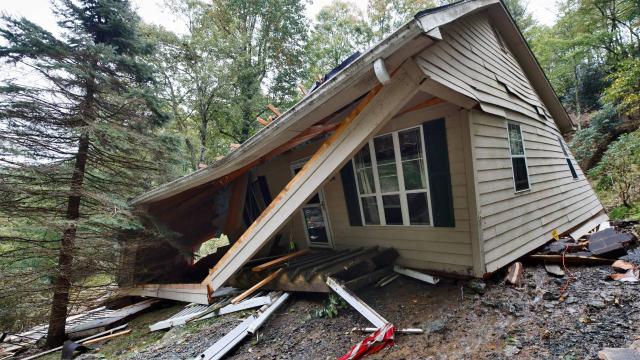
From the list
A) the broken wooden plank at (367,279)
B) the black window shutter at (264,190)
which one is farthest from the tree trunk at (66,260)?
the broken wooden plank at (367,279)

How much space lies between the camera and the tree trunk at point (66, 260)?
4719mm

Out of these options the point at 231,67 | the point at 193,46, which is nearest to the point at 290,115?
the point at 231,67

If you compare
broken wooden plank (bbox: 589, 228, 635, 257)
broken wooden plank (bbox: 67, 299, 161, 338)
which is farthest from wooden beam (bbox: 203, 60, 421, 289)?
broken wooden plank (bbox: 589, 228, 635, 257)

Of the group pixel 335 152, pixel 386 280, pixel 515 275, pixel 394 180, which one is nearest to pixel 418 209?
pixel 394 180

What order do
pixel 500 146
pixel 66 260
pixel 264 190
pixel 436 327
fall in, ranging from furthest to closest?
pixel 264 190 → pixel 66 260 → pixel 500 146 → pixel 436 327

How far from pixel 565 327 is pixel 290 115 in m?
3.70

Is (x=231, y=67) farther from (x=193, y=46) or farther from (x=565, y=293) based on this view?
(x=565, y=293)

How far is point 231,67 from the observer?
14.0 meters

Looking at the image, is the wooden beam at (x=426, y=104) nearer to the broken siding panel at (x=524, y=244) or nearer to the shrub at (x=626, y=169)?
the broken siding panel at (x=524, y=244)

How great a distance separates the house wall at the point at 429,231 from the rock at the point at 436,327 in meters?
1.11

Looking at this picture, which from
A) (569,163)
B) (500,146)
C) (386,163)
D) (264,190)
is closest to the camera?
(500,146)

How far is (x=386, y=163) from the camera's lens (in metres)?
4.68

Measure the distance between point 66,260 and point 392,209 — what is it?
5850mm

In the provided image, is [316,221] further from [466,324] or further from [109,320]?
[109,320]
